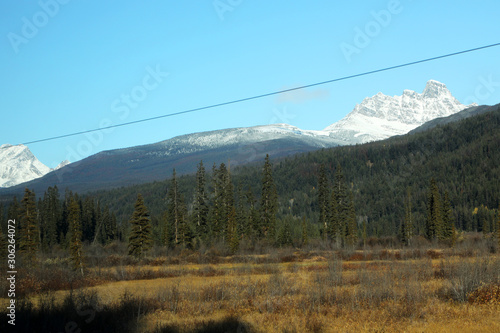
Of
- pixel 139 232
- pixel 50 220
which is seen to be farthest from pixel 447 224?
pixel 50 220

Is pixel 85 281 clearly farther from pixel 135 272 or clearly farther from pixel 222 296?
pixel 222 296

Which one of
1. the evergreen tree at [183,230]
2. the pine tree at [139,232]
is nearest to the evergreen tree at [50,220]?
the evergreen tree at [183,230]

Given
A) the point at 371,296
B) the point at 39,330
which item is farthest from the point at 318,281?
the point at 39,330

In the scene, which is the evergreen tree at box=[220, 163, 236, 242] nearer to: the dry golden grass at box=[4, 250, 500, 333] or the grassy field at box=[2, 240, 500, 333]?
the grassy field at box=[2, 240, 500, 333]

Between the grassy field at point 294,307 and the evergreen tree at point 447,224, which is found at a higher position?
the grassy field at point 294,307

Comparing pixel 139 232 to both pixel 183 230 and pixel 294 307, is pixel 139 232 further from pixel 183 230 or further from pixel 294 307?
pixel 294 307

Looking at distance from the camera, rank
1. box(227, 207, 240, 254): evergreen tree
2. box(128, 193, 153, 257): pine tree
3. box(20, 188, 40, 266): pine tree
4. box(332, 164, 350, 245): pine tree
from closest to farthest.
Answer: box(20, 188, 40, 266): pine tree < box(128, 193, 153, 257): pine tree < box(227, 207, 240, 254): evergreen tree < box(332, 164, 350, 245): pine tree

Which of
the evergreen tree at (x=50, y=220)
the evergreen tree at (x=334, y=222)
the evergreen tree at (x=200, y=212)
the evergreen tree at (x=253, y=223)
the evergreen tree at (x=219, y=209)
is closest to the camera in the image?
the evergreen tree at (x=253, y=223)

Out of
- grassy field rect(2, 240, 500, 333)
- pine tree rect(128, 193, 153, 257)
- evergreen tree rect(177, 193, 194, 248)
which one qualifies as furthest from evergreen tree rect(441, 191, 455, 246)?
grassy field rect(2, 240, 500, 333)

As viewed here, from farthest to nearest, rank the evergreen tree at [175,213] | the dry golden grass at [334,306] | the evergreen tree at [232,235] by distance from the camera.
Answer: the evergreen tree at [175,213]
the evergreen tree at [232,235]
the dry golden grass at [334,306]

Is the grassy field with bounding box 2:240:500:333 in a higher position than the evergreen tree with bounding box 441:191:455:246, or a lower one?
higher

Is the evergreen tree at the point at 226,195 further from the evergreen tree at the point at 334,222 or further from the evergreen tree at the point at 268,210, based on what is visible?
the evergreen tree at the point at 334,222

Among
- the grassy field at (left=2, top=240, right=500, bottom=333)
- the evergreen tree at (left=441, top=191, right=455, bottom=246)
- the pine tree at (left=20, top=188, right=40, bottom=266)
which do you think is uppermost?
the pine tree at (left=20, top=188, right=40, bottom=266)

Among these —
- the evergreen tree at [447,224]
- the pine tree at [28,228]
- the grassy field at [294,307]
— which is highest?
the pine tree at [28,228]
